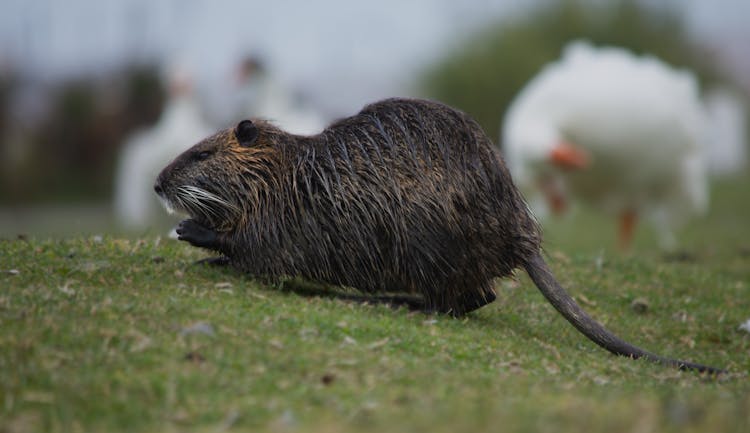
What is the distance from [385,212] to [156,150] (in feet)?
27.0

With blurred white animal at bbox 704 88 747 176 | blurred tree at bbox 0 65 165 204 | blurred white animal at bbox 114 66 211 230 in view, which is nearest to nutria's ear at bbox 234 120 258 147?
blurred white animal at bbox 114 66 211 230

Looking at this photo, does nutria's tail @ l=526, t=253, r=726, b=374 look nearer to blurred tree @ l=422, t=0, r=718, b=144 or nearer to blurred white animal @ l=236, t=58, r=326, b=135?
blurred white animal @ l=236, t=58, r=326, b=135

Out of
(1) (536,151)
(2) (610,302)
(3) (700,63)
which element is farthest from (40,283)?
(3) (700,63)

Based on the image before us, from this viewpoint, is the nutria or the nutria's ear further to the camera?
the nutria's ear

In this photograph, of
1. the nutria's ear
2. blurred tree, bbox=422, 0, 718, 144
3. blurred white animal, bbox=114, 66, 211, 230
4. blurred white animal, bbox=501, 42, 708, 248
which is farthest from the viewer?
blurred tree, bbox=422, 0, 718, 144

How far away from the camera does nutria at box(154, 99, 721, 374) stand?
218 inches

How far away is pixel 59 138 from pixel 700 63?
504 inches

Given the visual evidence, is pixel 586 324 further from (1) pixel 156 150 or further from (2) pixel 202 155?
(1) pixel 156 150

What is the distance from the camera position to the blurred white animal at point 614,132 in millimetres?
12461

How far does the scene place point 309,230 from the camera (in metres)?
5.62

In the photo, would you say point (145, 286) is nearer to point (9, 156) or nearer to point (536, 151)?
point (536, 151)

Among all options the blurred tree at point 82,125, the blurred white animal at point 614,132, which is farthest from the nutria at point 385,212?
the blurred tree at point 82,125

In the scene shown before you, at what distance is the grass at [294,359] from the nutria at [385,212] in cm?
19

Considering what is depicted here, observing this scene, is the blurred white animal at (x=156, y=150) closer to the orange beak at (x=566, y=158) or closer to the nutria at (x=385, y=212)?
the orange beak at (x=566, y=158)
